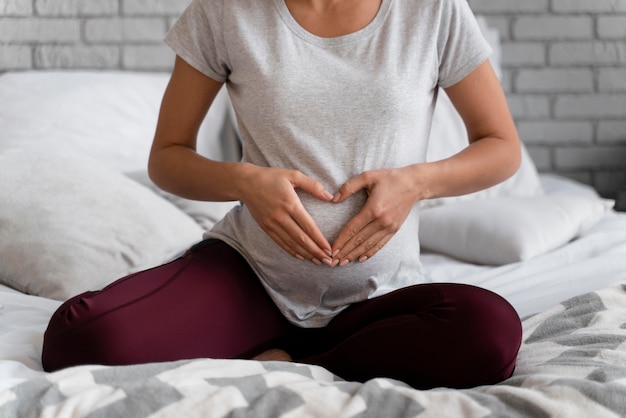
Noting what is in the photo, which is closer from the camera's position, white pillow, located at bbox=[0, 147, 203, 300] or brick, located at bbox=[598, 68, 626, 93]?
white pillow, located at bbox=[0, 147, 203, 300]

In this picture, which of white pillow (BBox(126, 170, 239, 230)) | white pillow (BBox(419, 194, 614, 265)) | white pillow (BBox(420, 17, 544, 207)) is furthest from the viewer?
white pillow (BBox(420, 17, 544, 207))

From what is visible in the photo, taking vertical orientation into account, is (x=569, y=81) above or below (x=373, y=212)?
below

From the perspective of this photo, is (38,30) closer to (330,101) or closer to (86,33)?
(86,33)

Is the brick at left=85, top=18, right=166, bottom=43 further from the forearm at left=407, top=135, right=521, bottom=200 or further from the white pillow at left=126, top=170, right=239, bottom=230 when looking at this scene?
the forearm at left=407, top=135, right=521, bottom=200

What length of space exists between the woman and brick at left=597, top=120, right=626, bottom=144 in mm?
1604

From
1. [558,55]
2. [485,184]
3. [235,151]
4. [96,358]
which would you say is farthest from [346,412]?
[558,55]

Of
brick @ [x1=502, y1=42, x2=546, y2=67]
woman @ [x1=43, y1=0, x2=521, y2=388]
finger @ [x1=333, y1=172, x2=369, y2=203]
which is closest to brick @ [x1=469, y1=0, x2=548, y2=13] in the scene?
brick @ [x1=502, y1=42, x2=546, y2=67]

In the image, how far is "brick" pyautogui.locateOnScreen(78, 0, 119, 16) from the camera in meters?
2.53

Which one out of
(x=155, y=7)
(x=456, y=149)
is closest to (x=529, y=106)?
(x=456, y=149)

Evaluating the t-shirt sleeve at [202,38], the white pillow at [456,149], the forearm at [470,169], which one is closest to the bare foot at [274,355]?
the forearm at [470,169]

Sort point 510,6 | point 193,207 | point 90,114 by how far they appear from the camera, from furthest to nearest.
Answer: point 510,6, point 90,114, point 193,207

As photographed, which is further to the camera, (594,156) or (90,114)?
(594,156)

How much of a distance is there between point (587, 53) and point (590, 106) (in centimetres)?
17

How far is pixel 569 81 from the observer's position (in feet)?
9.08
